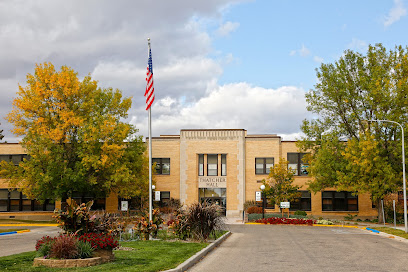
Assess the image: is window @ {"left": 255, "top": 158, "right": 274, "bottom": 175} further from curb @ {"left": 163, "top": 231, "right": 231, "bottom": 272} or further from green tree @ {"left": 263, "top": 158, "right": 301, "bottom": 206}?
curb @ {"left": 163, "top": 231, "right": 231, "bottom": 272}

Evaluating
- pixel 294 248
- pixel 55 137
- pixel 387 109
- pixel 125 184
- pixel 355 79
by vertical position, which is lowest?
pixel 294 248

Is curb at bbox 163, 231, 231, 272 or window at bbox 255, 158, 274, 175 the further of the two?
window at bbox 255, 158, 274, 175

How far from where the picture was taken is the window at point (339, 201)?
53875 mm

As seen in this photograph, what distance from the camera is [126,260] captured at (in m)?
15.2

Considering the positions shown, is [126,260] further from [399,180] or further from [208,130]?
[208,130]

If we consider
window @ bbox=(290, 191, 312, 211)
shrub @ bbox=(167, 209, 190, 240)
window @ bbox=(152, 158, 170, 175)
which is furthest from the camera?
window @ bbox=(152, 158, 170, 175)

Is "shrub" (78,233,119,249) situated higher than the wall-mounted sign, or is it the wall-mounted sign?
the wall-mounted sign

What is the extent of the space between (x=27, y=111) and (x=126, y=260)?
1204 inches

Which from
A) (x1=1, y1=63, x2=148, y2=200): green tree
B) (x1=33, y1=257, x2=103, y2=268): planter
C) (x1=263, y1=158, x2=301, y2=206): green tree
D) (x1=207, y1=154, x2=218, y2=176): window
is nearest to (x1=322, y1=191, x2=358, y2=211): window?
(x1=263, y1=158, x2=301, y2=206): green tree

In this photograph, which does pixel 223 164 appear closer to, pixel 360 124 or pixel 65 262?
pixel 360 124

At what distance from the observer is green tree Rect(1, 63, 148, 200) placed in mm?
41125

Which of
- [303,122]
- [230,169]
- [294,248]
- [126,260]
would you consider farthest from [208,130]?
[126,260]

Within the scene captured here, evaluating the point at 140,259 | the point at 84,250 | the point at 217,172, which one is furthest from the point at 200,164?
the point at 84,250

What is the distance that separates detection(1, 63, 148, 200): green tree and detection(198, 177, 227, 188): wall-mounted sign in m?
12.5
